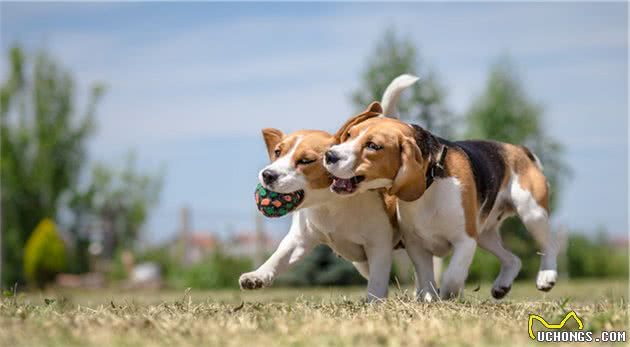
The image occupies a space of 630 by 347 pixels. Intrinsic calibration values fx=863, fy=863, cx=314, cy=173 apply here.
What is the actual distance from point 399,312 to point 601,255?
2056cm

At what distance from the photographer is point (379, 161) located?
543 centimetres

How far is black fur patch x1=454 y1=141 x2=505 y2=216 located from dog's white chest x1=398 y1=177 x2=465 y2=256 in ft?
1.35

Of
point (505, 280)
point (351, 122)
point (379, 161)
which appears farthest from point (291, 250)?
point (505, 280)


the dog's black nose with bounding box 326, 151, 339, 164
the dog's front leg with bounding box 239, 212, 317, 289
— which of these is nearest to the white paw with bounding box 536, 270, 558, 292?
the dog's front leg with bounding box 239, 212, 317, 289

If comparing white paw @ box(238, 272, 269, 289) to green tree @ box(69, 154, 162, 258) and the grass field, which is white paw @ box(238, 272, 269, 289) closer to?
the grass field

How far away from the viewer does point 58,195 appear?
82.2 ft

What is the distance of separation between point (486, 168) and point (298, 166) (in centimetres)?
164

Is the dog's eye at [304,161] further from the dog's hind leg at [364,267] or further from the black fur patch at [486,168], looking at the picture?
the black fur patch at [486,168]

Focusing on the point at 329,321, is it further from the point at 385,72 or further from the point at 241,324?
the point at 385,72

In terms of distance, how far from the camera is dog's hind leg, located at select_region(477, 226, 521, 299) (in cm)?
669

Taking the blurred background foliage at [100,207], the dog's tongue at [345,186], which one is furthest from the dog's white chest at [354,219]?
the blurred background foliage at [100,207]

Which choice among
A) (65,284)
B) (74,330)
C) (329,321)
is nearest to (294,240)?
(329,321)

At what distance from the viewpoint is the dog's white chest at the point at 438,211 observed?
19.2 ft

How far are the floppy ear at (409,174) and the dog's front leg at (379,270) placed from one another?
54 centimetres
